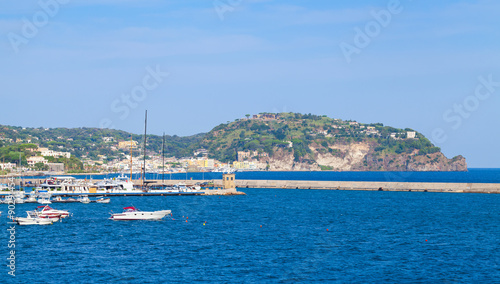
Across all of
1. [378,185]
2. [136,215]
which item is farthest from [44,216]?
[378,185]

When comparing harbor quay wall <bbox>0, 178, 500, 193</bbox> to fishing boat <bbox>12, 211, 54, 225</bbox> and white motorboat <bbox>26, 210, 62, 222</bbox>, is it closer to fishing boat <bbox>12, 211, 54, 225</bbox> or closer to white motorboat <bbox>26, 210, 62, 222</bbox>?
white motorboat <bbox>26, 210, 62, 222</bbox>

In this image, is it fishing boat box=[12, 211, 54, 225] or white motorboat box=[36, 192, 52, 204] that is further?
white motorboat box=[36, 192, 52, 204]

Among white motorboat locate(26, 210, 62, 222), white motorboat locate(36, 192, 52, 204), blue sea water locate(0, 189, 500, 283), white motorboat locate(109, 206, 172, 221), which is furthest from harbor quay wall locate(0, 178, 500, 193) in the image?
white motorboat locate(26, 210, 62, 222)

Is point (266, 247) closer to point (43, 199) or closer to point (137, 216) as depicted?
point (137, 216)

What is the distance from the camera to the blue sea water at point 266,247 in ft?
139

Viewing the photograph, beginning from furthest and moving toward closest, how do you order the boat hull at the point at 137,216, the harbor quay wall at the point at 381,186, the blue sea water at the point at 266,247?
the harbor quay wall at the point at 381,186
the boat hull at the point at 137,216
the blue sea water at the point at 266,247

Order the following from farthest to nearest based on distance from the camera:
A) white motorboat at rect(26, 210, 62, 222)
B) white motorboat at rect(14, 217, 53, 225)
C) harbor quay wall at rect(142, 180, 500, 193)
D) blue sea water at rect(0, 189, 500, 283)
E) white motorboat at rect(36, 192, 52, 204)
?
harbor quay wall at rect(142, 180, 500, 193), white motorboat at rect(36, 192, 52, 204), white motorboat at rect(26, 210, 62, 222), white motorboat at rect(14, 217, 53, 225), blue sea water at rect(0, 189, 500, 283)

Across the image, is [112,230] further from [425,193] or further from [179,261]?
[425,193]

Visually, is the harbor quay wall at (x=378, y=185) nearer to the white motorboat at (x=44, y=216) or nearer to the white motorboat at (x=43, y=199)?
the white motorboat at (x=43, y=199)

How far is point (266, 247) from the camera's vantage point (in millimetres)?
53750

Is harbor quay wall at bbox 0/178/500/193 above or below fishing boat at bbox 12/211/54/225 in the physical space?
above

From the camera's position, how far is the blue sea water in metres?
42.2

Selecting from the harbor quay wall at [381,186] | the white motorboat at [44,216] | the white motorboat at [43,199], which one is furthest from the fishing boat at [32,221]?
the harbor quay wall at [381,186]

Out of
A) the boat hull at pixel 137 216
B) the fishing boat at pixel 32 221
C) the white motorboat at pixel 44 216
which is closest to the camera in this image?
the fishing boat at pixel 32 221
